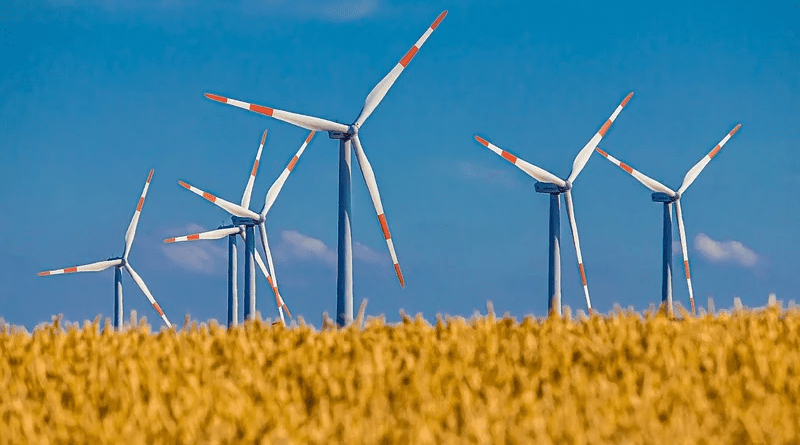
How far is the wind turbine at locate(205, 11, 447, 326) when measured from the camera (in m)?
27.1

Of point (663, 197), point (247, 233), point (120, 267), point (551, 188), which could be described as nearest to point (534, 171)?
point (551, 188)

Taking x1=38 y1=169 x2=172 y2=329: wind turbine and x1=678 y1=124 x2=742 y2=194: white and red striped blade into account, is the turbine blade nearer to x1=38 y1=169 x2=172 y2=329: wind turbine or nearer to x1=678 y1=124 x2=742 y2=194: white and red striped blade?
x1=38 y1=169 x2=172 y2=329: wind turbine

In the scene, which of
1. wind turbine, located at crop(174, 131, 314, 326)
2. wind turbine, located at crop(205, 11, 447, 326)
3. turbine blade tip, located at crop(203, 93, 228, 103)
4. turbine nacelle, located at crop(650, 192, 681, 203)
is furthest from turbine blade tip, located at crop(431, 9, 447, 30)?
turbine nacelle, located at crop(650, 192, 681, 203)

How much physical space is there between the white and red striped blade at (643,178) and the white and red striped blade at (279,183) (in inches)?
550

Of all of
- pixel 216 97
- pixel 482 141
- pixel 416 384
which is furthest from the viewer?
pixel 482 141

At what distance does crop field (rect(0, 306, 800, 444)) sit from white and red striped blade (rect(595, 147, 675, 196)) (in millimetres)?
32217

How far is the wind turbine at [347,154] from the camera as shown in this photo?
27141 mm

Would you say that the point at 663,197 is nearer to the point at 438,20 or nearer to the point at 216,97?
the point at 438,20

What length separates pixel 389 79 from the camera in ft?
101

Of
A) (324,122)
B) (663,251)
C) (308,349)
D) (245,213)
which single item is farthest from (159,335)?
(663,251)

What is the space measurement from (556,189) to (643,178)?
279 inches

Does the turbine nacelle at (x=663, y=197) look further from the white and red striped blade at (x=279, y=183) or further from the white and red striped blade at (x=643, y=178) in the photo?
the white and red striped blade at (x=279, y=183)

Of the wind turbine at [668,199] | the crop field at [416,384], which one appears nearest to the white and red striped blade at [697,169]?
the wind turbine at [668,199]

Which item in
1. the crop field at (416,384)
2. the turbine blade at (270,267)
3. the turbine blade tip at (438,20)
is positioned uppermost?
the turbine blade tip at (438,20)
